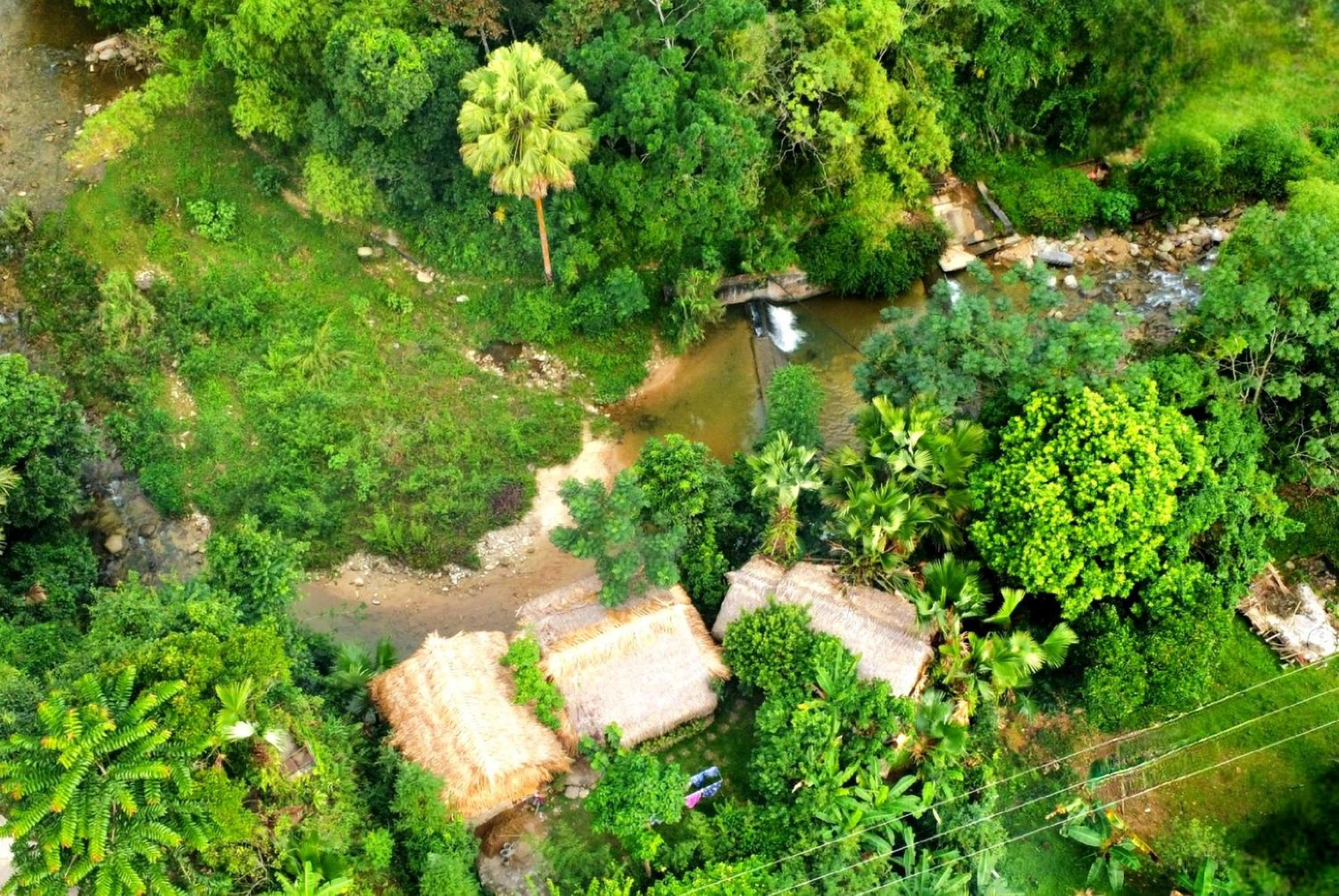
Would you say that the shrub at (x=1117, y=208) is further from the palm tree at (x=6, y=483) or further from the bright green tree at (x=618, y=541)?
the palm tree at (x=6, y=483)

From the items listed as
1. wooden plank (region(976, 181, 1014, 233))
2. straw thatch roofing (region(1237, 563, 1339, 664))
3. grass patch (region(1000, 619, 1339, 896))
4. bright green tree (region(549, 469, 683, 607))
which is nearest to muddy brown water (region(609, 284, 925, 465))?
wooden plank (region(976, 181, 1014, 233))

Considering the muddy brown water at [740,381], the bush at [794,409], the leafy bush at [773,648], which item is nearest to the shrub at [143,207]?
the muddy brown water at [740,381]

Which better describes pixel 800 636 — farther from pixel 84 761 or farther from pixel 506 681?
pixel 84 761

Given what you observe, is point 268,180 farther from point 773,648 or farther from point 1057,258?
point 1057,258

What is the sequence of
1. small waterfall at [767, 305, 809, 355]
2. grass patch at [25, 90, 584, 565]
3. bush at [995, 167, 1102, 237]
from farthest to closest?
bush at [995, 167, 1102, 237] → small waterfall at [767, 305, 809, 355] → grass patch at [25, 90, 584, 565]

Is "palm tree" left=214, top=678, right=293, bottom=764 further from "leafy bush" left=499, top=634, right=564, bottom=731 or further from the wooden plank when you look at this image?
the wooden plank

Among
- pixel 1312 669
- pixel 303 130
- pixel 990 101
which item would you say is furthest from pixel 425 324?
pixel 1312 669

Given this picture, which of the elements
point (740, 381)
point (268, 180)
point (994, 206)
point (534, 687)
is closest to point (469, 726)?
point (534, 687)
